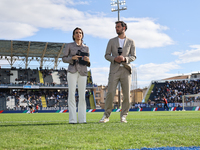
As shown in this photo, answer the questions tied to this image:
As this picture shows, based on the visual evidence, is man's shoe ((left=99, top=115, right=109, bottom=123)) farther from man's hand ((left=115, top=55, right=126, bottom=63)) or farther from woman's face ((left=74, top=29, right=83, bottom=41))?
woman's face ((left=74, top=29, right=83, bottom=41))

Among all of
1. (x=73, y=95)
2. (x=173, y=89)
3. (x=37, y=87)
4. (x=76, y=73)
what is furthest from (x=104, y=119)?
(x=173, y=89)

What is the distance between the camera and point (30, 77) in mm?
47031

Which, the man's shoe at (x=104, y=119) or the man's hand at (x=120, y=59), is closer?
the man's hand at (x=120, y=59)

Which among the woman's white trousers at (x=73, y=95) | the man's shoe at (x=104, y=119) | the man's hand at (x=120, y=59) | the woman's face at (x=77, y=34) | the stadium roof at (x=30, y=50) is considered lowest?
the man's shoe at (x=104, y=119)

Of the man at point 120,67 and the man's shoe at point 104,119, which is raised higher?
the man at point 120,67

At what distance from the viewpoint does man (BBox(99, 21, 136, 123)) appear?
5.82 m

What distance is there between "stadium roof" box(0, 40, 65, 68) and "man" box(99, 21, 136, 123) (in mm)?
35557

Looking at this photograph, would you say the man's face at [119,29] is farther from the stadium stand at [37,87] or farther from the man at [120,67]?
the stadium stand at [37,87]

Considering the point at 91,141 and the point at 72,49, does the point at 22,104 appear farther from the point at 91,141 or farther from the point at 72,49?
the point at 91,141

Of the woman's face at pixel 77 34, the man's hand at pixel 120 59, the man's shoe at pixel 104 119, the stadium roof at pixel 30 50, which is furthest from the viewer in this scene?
the stadium roof at pixel 30 50

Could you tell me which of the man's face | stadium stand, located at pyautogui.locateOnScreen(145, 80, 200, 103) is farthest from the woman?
stadium stand, located at pyautogui.locateOnScreen(145, 80, 200, 103)

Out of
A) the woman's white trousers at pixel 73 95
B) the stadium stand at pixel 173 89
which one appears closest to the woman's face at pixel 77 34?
the woman's white trousers at pixel 73 95

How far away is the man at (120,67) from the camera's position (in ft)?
19.1

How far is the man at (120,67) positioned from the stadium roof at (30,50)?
35557 millimetres
